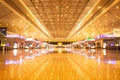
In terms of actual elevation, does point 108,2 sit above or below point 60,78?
above

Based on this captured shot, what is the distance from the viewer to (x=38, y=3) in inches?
944

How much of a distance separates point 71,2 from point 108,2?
5020 mm

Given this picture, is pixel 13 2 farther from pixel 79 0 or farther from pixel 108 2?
pixel 108 2

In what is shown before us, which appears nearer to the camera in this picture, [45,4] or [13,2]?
[13,2]

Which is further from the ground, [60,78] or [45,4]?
[45,4]

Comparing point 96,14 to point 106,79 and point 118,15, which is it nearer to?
point 118,15

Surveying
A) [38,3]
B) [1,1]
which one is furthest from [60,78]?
[38,3]

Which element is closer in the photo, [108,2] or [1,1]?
[1,1]

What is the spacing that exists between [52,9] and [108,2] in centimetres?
961

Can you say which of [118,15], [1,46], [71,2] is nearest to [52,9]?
[71,2]

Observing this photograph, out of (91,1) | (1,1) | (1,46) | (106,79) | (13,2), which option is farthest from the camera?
(1,46)

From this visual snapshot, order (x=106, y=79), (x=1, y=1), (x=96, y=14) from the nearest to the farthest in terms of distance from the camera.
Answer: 1. (x=106, y=79)
2. (x=1, y=1)
3. (x=96, y=14)

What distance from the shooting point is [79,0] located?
22828mm

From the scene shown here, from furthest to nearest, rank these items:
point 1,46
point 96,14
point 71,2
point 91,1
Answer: point 1,46
point 96,14
point 71,2
point 91,1
